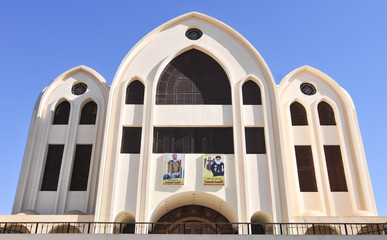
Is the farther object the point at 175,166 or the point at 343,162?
the point at 343,162

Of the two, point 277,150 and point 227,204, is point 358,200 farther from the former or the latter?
point 227,204

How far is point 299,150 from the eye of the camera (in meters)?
21.6

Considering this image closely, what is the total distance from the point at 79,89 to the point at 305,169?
16212 millimetres

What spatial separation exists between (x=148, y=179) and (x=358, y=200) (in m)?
12.4

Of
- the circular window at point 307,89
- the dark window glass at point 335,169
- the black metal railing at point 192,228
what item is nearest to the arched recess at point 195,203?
the black metal railing at point 192,228

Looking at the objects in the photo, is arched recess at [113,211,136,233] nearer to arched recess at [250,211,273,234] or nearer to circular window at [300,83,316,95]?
arched recess at [250,211,273,234]

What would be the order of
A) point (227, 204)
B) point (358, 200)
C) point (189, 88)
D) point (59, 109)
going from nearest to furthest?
point (227, 204)
point (358, 200)
point (189, 88)
point (59, 109)

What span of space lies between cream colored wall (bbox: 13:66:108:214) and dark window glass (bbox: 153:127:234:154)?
4507 millimetres

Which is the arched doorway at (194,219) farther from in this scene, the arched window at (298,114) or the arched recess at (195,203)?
the arched window at (298,114)

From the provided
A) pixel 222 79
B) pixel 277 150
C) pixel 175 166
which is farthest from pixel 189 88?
pixel 277 150

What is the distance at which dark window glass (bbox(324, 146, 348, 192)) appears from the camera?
2047 cm

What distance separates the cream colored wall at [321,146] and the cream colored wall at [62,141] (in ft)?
39.6

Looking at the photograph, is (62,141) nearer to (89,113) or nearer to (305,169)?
(89,113)

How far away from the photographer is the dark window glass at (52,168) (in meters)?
20.9
